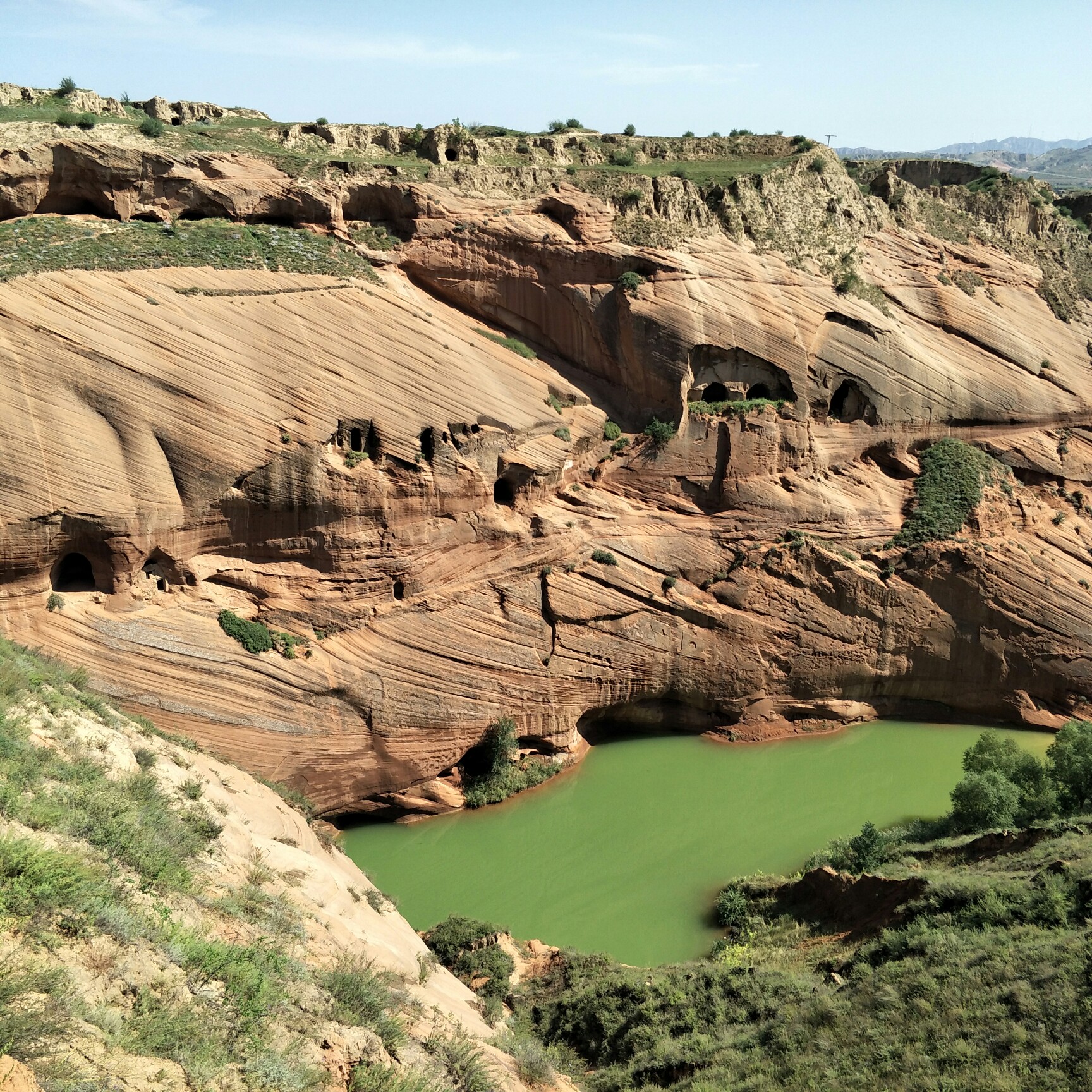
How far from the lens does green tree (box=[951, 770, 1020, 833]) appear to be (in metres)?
15.7

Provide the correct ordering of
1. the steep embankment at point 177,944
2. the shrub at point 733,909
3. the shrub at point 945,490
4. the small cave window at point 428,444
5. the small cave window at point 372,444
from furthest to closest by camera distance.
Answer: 1. the shrub at point 945,490
2. the small cave window at point 428,444
3. the small cave window at point 372,444
4. the shrub at point 733,909
5. the steep embankment at point 177,944

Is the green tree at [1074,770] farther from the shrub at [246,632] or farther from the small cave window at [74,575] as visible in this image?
the small cave window at [74,575]

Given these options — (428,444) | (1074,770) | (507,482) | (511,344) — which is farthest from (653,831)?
(511,344)

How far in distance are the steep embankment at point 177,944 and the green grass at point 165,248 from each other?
8.08m

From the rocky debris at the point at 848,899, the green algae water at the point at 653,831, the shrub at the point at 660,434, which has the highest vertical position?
the shrub at the point at 660,434

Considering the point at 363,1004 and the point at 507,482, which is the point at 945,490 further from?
the point at 363,1004

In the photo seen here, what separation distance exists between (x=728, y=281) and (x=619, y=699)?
10.0 m

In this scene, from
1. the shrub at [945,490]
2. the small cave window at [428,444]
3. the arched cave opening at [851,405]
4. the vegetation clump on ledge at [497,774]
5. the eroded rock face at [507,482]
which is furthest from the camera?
the arched cave opening at [851,405]

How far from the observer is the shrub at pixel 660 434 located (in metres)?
21.3

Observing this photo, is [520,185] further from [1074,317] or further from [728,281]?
[1074,317]

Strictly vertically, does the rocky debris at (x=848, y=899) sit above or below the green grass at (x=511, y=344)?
below

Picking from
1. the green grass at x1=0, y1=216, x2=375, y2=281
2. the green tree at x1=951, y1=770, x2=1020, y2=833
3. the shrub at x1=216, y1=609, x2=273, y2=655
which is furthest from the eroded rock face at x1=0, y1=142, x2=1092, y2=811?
the green tree at x1=951, y1=770, x2=1020, y2=833

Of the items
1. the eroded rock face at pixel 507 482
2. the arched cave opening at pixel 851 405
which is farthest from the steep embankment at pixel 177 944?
the arched cave opening at pixel 851 405

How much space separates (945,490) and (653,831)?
1091 centimetres
